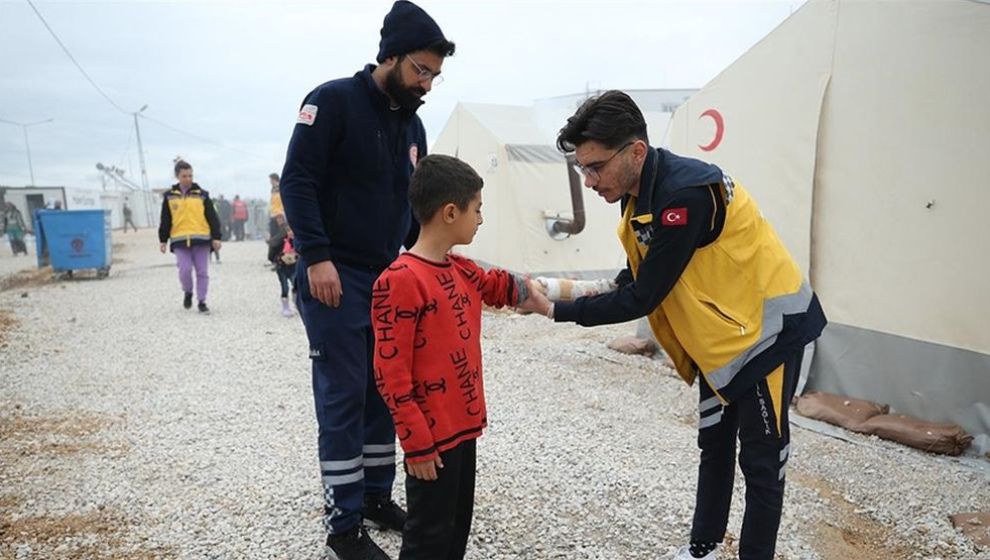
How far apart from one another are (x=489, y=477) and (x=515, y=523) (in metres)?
0.53

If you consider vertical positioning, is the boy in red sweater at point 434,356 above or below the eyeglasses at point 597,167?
below

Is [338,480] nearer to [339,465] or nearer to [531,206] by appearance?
[339,465]

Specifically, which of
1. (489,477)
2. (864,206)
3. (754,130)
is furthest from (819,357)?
(489,477)

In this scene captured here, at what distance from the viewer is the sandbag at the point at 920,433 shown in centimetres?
405

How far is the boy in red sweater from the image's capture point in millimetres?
1881

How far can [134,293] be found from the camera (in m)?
10.6

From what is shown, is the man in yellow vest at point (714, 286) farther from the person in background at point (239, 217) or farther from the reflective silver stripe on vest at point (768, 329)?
the person in background at point (239, 217)

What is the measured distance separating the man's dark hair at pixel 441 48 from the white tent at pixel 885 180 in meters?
3.70

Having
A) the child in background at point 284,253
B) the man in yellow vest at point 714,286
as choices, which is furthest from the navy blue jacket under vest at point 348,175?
the child in background at point 284,253

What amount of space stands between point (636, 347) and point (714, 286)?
443 cm

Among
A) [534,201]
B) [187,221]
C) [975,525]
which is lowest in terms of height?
[975,525]

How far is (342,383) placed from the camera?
2.38 metres

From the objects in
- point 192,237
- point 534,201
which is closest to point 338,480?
point 192,237

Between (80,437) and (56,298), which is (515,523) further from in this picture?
(56,298)
